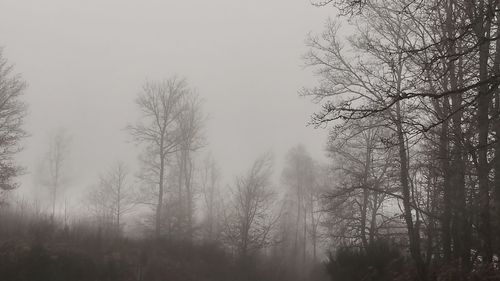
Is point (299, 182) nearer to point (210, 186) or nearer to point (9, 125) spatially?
point (210, 186)

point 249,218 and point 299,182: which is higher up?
point 299,182

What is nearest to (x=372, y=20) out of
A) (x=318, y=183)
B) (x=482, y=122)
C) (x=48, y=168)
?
(x=482, y=122)

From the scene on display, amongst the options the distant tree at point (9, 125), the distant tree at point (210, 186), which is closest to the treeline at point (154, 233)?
the distant tree at point (9, 125)

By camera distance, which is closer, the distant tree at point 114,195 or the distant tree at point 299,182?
the distant tree at point 114,195

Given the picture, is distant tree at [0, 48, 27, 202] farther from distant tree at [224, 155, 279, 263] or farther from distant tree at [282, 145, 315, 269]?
distant tree at [282, 145, 315, 269]

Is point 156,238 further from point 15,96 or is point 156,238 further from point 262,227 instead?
point 15,96

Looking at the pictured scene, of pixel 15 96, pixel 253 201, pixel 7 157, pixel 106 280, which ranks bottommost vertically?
pixel 106 280

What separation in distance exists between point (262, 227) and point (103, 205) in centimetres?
1965

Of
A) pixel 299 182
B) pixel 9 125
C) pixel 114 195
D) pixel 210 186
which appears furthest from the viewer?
pixel 210 186

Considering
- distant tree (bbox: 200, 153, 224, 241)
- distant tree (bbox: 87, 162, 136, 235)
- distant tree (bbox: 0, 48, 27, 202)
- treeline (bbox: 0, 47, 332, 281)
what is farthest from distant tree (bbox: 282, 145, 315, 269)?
distant tree (bbox: 0, 48, 27, 202)

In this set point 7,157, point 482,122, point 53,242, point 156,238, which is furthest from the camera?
point 156,238

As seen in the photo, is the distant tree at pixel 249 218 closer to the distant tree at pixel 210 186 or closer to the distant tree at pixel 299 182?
the distant tree at pixel 299 182

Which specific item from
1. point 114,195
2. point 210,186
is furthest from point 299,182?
point 114,195

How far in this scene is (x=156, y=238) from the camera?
24.2 metres
